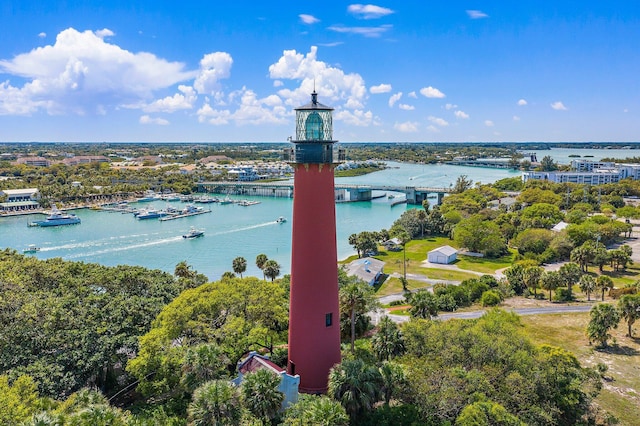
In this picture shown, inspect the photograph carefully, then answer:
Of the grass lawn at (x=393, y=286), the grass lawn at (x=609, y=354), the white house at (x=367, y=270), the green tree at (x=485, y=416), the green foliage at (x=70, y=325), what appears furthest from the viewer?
the white house at (x=367, y=270)

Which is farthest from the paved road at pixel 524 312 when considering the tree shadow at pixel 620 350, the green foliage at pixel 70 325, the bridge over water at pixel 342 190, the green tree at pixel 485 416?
the bridge over water at pixel 342 190

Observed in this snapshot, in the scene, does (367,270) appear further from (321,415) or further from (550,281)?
(321,415)

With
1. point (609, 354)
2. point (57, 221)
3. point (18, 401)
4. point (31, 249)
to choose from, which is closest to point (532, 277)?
point (609, 354)

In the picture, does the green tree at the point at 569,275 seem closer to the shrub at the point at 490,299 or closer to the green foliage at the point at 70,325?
→ the shrub at the point at 490,299

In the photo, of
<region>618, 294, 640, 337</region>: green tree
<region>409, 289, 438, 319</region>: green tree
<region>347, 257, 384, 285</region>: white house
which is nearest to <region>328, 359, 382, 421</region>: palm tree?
<region>409, 289, 438, 319</region>: green tree

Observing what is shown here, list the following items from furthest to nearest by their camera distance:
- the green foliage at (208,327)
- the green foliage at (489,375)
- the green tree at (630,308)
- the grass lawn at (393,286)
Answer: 1. the grass lawn at (393,286)
2. the green tree at (630,308)
3. the green foliage at (208,327)
4. the green foliage at (489,375)

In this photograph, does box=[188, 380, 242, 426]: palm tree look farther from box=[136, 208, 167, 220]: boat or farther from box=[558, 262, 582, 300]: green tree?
box=[136, 208, 167, 220]: boat
